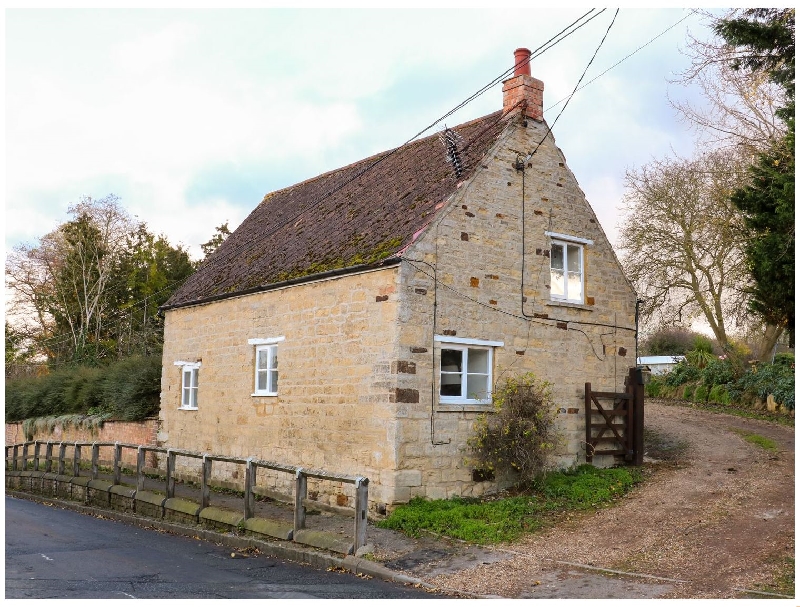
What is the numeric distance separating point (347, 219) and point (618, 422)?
6944 mm

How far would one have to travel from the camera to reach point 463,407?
12719 millimetres

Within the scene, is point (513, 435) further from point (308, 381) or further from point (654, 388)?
point (654, 388)

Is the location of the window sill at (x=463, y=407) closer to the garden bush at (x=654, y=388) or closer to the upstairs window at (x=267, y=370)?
the upstairs window at (x=267, y=370)

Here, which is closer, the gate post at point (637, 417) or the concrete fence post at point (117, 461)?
the concrete fence post at point (117, 461)

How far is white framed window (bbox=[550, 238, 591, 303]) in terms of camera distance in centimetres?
1474

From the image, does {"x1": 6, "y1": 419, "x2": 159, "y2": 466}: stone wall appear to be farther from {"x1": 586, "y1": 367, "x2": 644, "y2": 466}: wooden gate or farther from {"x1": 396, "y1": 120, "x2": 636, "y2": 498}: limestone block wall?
{"x1": 586, "y1": 367, "x2": 644, "y2": 466}: wooden gate

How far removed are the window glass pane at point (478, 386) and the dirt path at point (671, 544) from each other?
272 centimetres

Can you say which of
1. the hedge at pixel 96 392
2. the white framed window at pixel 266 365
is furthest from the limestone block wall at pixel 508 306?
the hedge at pixel 96 392

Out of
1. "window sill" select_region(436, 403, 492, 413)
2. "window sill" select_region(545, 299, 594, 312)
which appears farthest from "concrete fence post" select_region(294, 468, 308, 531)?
"window sill" select_region(545, 299, 594, 312)

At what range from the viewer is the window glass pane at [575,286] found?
49.3 ft

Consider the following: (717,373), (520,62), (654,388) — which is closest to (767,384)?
(717,373)

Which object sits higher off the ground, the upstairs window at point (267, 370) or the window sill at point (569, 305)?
the window sill at point (569, 305)

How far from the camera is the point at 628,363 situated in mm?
15734
